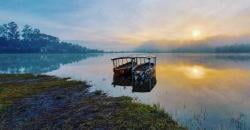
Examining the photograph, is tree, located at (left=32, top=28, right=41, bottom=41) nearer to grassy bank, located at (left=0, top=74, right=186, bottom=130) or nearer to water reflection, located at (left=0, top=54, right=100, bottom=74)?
water reflection, located at (left=0, top=54, right=100, bottom=74)

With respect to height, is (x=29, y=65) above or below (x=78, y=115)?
below

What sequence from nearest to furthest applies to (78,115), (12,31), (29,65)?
(78,115)
(29,65)
(12,31)

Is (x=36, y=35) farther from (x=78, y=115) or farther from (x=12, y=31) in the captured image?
(x=78, y=115)

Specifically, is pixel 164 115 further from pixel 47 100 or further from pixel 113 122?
pixel 47 100

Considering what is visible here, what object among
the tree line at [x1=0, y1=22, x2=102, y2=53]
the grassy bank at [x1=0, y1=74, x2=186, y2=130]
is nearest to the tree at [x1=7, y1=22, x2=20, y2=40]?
the tree line at [x1=0, y1=22, x2=102, y2=53]

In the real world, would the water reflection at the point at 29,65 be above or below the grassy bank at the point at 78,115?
below

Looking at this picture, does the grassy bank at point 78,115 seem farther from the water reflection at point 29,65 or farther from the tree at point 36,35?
the tree at point 36,35

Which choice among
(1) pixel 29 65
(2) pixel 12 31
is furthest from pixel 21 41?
(1) pixel 29 65

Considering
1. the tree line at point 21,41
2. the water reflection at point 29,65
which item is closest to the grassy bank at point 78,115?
the water reflection at point 29,65

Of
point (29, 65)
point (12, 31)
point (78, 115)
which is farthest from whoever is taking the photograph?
point (12, 31)

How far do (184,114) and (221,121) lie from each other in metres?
2.44

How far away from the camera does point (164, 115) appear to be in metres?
15.1

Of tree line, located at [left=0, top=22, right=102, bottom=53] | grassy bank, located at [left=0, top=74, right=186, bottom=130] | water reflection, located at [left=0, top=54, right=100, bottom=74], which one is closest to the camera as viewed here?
grassy bank, located at [left=0, top=74, right=186, bottom=130]

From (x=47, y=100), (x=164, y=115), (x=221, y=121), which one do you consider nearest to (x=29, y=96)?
(x=47, y=100)
